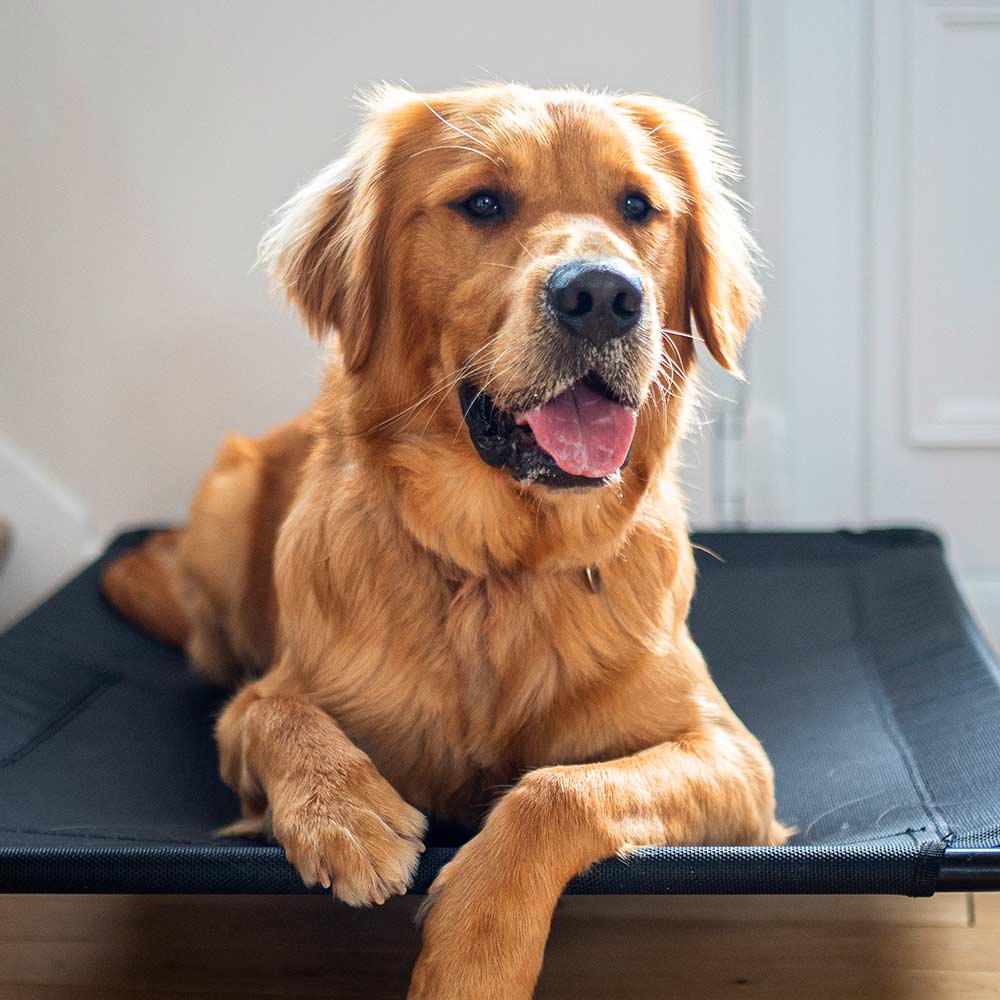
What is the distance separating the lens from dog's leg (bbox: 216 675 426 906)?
4.57ft

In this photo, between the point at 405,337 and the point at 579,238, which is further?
the point at 405,337

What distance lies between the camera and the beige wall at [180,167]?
3043 mm

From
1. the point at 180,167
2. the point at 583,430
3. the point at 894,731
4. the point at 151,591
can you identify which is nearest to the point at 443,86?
the point at 180,167

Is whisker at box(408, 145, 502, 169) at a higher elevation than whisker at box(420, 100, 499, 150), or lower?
lower

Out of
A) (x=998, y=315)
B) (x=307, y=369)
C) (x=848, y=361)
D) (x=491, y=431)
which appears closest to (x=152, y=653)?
(x=307, y=369)

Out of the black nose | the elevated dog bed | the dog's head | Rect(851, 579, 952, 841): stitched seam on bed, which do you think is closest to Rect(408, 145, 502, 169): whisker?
the dog's head

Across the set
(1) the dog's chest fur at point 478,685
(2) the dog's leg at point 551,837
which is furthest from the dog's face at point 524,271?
(2) the dog's leg at point 551,837

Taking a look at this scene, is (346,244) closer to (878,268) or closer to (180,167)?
(180,167)

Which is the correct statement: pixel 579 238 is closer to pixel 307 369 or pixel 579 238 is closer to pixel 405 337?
pixel 405 337

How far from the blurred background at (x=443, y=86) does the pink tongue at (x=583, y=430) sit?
1400mm

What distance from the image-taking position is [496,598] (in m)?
1.69

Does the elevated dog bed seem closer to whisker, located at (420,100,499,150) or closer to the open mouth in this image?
the open mouth

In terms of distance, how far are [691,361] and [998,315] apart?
162 centimetres

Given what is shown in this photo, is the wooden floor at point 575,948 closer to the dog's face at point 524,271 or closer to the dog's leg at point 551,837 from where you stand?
the dog's leg at point 551,837
